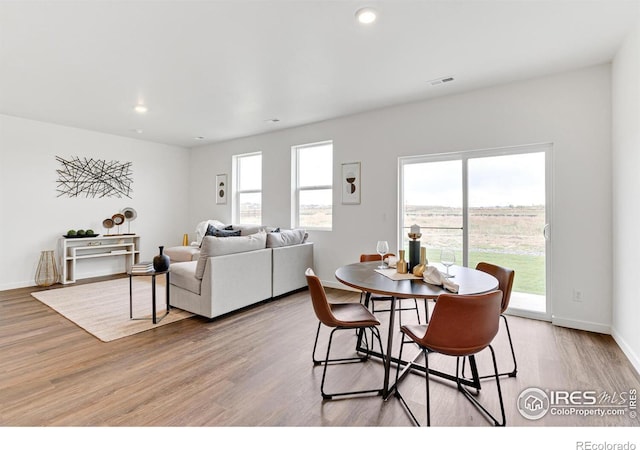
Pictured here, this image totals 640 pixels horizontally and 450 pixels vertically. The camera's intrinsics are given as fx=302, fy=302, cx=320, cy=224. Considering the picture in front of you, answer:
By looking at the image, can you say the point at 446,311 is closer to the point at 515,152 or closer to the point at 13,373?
the point at 515,152

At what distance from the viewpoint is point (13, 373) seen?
2242 millimetres

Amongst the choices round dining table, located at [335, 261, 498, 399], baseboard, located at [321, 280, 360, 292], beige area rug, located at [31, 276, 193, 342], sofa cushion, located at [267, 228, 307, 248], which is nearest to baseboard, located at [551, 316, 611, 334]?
round dining table, located at [335, 261, 498, 399]

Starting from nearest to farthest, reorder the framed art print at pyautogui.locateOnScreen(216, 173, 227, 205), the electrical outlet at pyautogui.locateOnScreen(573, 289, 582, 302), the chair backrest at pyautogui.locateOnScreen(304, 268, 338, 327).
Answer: the chair backrest at pyautogui.locateOnScreen(304, 268, 338, 327)
the electrical outlet at pyautogui.locateOnScreen(573, 289, 582, 302)
the framed art print at pyautogui.locateOnScreen(216, 173, 227, 205)

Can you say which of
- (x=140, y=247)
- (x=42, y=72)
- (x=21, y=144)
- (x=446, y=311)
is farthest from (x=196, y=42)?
(x=140, y=247)

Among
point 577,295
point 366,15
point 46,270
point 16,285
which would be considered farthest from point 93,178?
point 577,295

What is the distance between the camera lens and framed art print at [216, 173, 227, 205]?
21.1ft

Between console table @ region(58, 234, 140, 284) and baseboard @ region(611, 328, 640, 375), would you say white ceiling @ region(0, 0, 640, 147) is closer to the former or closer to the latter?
console table @ region(58, 234, 140, 284)

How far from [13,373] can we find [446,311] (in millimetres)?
3082

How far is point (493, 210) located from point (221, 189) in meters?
5.13

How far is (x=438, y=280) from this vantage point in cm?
195

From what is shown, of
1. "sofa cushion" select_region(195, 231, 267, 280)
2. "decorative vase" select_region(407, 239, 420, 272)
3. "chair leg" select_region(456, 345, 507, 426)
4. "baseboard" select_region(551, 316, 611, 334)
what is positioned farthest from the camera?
"sofa cushion" select_region(195, 231, 267, 280)

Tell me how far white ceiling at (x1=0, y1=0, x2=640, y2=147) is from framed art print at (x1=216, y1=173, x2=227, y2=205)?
2.29 m

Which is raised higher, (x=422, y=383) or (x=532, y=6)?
(x=532, y=6)

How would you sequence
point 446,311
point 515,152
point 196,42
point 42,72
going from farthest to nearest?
point 515,152
point 42,72
point 196,42
point 446,311
